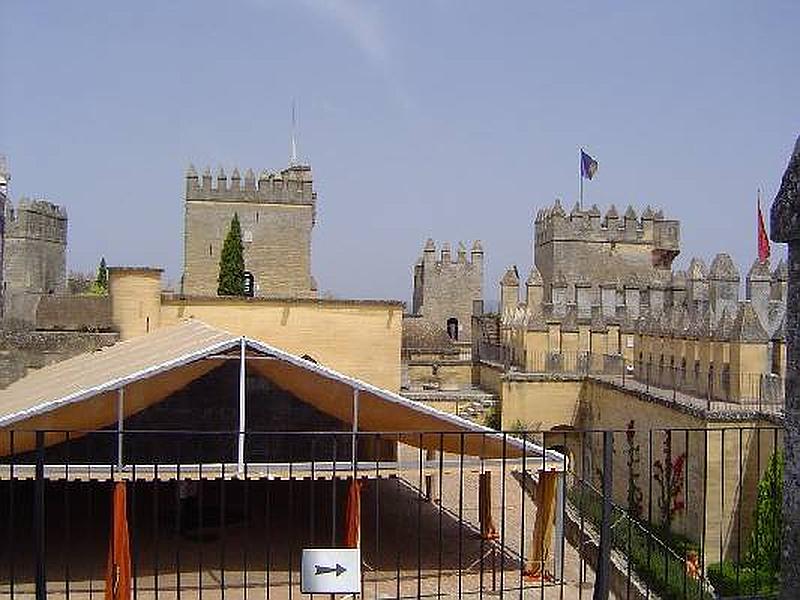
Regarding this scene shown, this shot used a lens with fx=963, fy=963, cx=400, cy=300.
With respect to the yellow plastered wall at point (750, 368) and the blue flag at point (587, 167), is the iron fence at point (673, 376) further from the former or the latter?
the blue flag at point (587, 167)

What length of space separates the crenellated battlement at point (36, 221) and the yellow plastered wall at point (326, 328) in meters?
26.0

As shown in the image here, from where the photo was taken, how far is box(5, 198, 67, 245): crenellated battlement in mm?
46109

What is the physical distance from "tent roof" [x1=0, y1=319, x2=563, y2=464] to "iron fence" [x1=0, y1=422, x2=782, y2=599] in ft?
0.51

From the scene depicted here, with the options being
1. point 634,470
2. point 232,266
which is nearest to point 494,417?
point 634,470

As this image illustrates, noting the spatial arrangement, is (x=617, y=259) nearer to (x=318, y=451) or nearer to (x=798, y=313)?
(x=318, y=451)

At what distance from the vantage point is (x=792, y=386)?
12.5 feet

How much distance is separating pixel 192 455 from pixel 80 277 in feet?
135

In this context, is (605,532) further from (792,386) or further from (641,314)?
(641,314)

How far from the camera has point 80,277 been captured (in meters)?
50.3

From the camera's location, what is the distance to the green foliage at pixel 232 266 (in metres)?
36.6

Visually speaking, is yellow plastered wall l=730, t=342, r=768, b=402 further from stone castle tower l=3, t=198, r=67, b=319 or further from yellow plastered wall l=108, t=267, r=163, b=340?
stone castle tower l=3, t=198, r=67, b=319

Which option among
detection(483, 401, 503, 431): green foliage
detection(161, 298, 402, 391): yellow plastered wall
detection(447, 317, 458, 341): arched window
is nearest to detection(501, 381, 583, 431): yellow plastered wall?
detection(483, 401, 503, 431): green foliage

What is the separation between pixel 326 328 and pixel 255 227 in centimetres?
1709

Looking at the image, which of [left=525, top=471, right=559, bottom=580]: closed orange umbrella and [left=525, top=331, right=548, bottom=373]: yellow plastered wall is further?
[left=525, top=331, right=548, bottom=373]: yellow plastered wall
